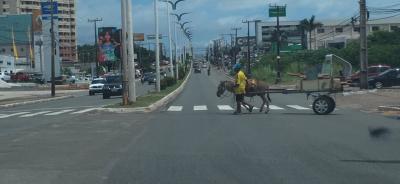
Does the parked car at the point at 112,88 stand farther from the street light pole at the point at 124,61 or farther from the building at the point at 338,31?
the building at the point at 338,31

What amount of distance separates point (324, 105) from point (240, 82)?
Answer: 312cm

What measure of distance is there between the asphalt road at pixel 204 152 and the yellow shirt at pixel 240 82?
3.61 metres

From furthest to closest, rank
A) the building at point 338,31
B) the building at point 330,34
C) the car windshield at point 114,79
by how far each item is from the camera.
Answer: the building at point 338,31 → the building at point 330,34 → the car windshield at point 114,79

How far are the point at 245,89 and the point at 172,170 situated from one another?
46.2 feet

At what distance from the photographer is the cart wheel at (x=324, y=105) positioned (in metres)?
23.7

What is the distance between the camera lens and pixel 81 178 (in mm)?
10500

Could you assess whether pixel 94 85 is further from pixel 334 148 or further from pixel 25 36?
pixel 25 36

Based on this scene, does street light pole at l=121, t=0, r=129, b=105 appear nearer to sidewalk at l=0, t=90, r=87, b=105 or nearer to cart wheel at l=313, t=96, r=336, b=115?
cart wheel at l=313, t=96, r=336, b=115

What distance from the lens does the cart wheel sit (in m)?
23.7

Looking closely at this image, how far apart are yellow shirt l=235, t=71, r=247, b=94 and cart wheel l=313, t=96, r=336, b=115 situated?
2.69m

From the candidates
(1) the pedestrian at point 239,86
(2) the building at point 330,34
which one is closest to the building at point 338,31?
(2) the building at point 330,34

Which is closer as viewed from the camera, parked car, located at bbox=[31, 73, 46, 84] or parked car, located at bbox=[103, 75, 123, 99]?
parked car, located at bbox=[103, 75, 123, 99]

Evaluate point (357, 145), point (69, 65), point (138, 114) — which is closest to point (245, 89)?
point (138, 114)

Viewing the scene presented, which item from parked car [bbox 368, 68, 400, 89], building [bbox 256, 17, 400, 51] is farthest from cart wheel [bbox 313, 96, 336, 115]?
building [bbox 256, 17, 400, 51]
